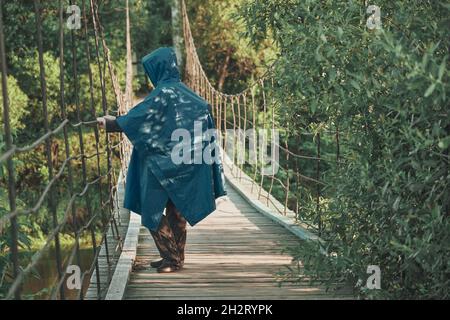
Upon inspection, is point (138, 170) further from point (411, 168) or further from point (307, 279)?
point (411, 168)

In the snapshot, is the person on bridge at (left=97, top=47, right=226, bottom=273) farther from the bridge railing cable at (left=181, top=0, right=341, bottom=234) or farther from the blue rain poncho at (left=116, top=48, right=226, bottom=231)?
the bridge railing cable at (left=181, top=0, right=341, bottom=234)

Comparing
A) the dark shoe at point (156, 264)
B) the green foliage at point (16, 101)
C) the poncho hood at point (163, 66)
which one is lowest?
the dark shoe at point (156, 264)

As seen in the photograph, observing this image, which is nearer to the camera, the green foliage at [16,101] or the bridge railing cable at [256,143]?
the bridge railing cable at [256,143]

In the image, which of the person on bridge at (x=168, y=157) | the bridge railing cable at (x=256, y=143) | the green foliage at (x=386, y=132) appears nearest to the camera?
the green foliage at (x=386, y=132)

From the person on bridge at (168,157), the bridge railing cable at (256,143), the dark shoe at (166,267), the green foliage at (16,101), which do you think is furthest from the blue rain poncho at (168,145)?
the green foliage at (16,101)

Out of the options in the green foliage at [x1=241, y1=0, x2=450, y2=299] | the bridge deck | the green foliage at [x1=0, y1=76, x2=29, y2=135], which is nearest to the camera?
the green foliage at [x1=241, y1=0, x2=450, y2=299]

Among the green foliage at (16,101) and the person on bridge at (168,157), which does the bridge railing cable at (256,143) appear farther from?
the green foliage at (16,101)

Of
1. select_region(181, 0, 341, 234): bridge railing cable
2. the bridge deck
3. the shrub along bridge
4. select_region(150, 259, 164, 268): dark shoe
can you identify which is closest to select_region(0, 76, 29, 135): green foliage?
select_region(181, 0, 341, 234): bridge railing cable

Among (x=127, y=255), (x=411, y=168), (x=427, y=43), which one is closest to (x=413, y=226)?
(x=411, y=168)

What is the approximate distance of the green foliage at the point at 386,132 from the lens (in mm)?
2918

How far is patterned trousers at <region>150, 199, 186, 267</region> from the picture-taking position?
4453mm

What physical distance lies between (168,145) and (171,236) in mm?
405

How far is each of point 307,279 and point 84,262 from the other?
9.51 metres

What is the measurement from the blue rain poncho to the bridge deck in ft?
0.86
